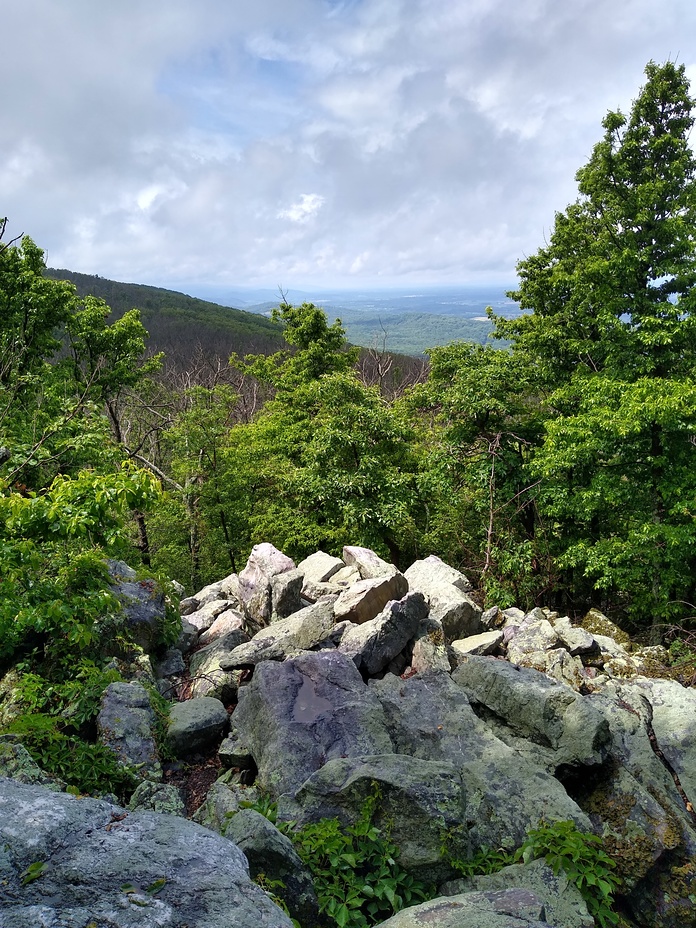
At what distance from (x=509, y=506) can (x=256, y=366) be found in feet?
55.3

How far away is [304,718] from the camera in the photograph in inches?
324

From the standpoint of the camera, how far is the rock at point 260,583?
45.6ft

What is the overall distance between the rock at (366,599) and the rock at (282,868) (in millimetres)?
7240

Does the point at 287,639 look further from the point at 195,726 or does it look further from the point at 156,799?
the point at 156,799

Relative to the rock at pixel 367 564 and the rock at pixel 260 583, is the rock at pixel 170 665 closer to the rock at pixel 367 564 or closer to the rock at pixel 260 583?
the rock at pixel 260 583

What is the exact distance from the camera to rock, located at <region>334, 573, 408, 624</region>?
1229 centimetres

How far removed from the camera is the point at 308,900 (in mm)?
4848

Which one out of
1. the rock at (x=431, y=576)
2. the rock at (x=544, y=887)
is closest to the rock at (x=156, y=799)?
the rock at (x=544, y=887)

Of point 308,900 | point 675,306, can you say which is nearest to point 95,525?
point 308,900

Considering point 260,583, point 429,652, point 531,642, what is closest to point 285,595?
point 260,583

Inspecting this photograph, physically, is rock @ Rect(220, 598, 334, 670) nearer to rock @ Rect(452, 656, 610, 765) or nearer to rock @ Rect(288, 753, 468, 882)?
rock @ Rect(452, 656, 610, 765)

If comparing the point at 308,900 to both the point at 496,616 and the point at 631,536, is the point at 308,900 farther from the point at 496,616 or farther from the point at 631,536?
the point at 631,536

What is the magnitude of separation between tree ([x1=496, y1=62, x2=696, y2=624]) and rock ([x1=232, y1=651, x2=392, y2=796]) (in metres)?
11.0

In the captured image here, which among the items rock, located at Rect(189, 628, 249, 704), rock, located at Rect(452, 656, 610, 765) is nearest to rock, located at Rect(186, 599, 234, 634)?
rock, located at Rect(189, 628, 249, 704)
